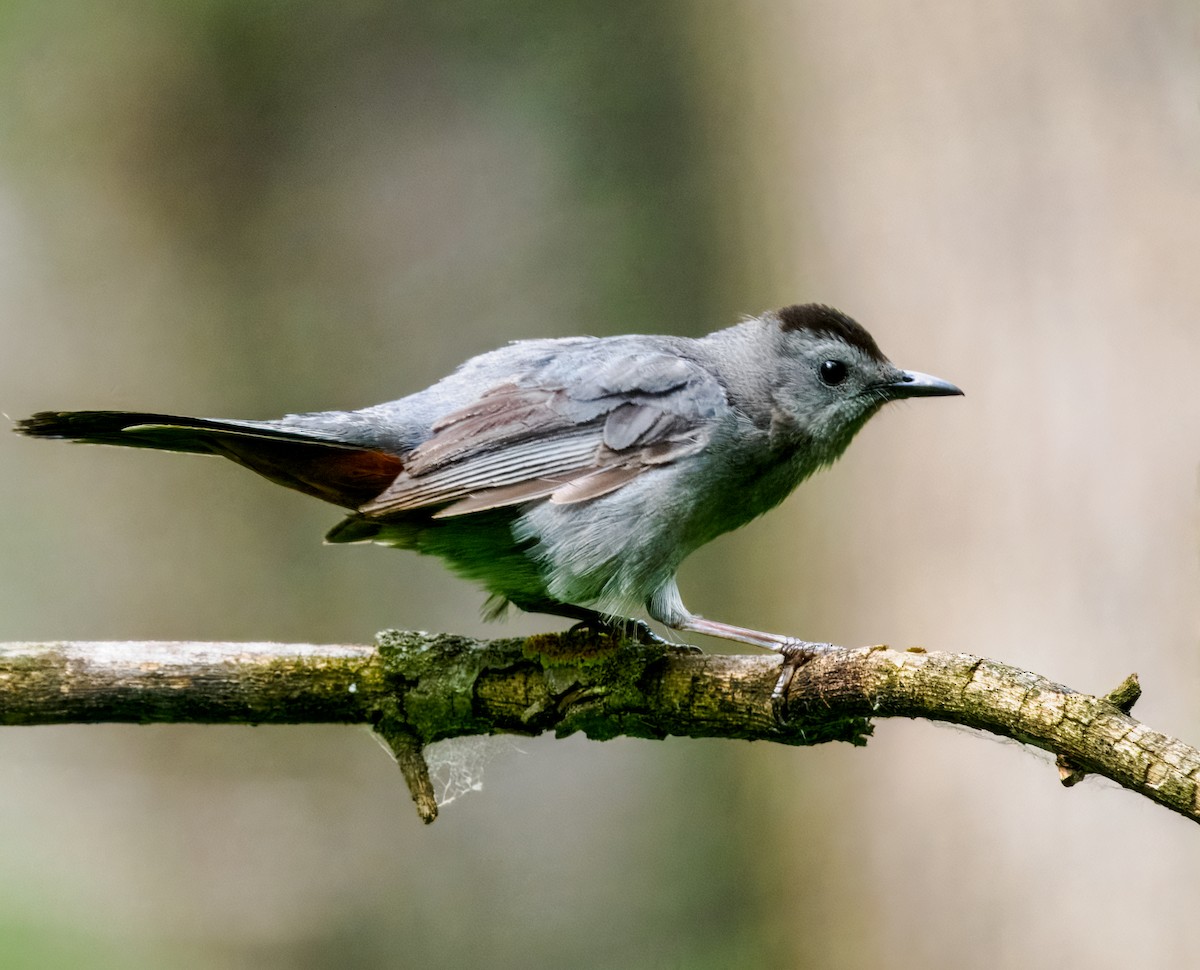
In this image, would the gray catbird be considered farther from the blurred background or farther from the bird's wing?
the blurred background

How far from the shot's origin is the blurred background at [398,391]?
15.5ft

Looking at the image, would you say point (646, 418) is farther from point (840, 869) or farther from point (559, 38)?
point (559, 38)

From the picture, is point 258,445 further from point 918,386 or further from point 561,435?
point 918,386

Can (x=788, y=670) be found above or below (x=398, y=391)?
below

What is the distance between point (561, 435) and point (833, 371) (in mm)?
909

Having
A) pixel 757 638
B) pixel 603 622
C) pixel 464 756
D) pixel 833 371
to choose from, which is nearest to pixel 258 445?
pixel 603 622

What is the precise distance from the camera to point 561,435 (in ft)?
11.0

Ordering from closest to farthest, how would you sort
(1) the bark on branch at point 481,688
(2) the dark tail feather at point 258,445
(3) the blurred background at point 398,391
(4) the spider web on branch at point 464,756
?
1. (1) the bark on branch at point 481,688
2. (2) the dark tail feather at point 258,445
3. (4) the spider web on branch at point 464,756
4. (3) the blurred background at point 398,391

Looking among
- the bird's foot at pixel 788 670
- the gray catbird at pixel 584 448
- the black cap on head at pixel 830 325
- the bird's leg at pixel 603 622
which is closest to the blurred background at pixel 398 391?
the black cap on head at pixel 830 325

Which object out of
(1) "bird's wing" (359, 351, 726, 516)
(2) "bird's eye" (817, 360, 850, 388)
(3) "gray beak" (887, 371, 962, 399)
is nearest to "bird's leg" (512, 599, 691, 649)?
(1) "bird's wing" (359, 351, 726, 516)

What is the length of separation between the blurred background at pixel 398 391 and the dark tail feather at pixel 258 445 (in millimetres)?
2238

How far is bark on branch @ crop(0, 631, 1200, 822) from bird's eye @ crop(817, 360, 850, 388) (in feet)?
3.54

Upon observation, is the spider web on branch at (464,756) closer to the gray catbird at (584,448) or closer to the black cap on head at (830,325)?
the gray catbird at (584,448)

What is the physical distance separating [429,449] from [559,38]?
3771mm
